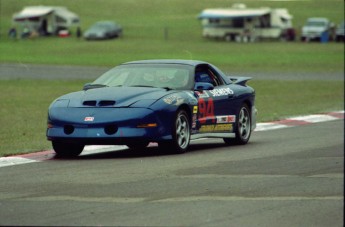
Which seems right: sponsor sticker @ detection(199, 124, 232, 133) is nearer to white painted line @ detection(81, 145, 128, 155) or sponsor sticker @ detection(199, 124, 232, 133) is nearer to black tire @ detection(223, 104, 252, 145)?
black tire @ detection(223, 104, 252, 145)

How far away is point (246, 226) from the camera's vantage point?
841cm

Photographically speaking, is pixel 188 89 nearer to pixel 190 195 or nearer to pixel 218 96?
pixel 218 96

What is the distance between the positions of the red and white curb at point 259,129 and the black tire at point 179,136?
118cm

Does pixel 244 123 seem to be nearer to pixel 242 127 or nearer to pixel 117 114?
pixel 242 127

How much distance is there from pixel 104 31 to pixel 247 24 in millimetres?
11120

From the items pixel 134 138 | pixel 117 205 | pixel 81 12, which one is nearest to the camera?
pixel 117 205

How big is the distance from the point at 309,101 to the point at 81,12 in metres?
51.3

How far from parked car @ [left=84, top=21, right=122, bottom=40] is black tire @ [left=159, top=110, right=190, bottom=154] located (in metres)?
54.9

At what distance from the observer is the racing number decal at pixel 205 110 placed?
15148mm

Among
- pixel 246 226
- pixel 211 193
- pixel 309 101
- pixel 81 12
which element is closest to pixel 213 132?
pixel 211 193

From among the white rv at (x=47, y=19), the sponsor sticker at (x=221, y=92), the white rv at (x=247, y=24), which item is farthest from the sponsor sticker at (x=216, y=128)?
the white rv at (x=247, y=24)

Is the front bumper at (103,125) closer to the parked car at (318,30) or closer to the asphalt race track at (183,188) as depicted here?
the asphalt race track at (183,188)

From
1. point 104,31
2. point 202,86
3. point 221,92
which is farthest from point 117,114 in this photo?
point 104,31

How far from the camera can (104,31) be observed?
232 feet
